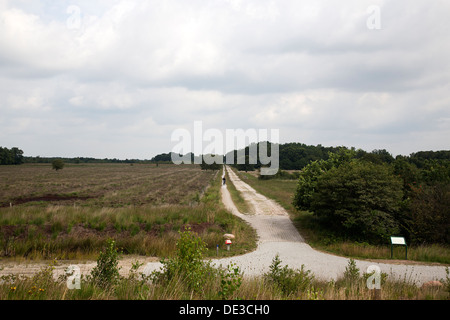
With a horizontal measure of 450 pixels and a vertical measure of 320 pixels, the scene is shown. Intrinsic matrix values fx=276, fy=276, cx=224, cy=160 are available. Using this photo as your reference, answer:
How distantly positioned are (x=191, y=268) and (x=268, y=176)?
67613mm

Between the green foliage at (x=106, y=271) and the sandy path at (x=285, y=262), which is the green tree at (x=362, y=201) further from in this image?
the green foliage at (x=106, y=271)

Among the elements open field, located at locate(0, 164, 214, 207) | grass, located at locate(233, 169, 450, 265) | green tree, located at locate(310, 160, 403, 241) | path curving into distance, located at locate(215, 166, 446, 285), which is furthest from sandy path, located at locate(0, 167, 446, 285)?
open field, located at locate(0, 164, 214, 207)

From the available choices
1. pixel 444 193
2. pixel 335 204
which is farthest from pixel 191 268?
pixel 444 193

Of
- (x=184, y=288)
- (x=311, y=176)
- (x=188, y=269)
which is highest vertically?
(x=311, y=176)

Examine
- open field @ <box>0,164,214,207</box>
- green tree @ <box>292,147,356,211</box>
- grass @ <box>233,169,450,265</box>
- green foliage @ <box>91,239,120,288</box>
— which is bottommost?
grass @ <box>233,169,450,265</box>

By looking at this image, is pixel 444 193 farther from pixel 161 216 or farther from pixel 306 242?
pixel 161 216

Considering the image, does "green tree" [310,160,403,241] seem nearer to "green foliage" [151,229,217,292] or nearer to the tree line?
the tree line

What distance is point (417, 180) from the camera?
18609 millimetres

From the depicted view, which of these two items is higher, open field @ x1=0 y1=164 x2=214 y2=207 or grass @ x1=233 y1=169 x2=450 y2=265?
open field @ x1=0 y1=164 x2=214 y2=207

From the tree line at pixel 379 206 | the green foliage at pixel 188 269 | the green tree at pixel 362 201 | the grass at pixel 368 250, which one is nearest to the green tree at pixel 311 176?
the tree line at pixel 379 206

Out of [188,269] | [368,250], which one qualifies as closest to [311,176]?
[368,250]

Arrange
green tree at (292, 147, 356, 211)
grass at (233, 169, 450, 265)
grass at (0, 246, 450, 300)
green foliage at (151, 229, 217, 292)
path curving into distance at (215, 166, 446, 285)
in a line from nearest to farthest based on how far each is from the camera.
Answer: grass at (0, 246, 450, 300) → green foliage at (151, 229, 217, 292) → path curving into distance at (215, 166, 446, 285) → grass at (233, 169, 450, 265) → green tree at (292, 147, 356, 211)

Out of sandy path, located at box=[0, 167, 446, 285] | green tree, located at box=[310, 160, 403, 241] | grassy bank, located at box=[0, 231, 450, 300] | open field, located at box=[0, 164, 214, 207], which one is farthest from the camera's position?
open field, located at box=[0, 164, 214, 207]

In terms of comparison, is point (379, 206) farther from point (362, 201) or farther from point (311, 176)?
point (311, 176)
